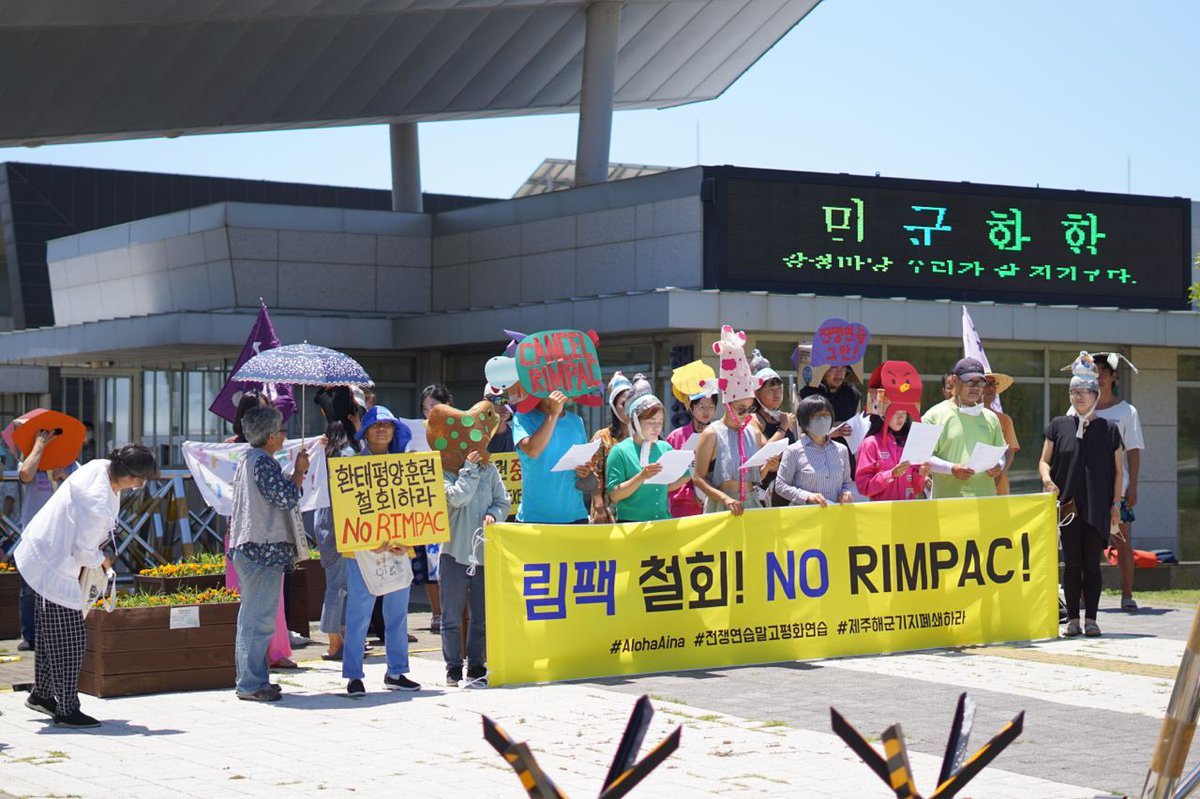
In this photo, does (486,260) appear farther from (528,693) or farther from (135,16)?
(528,693)

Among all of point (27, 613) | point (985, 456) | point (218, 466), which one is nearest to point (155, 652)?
point (27, 613)

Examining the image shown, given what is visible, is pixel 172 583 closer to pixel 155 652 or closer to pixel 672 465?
pixel 155 652

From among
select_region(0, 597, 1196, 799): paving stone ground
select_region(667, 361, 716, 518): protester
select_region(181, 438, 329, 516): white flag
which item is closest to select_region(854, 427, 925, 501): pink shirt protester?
select_region(667, 361, 716, 518): protester

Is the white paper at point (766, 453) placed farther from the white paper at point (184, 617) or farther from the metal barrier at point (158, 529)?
the metal barrier at point (158, 529)

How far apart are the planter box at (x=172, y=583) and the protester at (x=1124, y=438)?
24.6ft

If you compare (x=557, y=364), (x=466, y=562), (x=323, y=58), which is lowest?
(x=466, y=562)

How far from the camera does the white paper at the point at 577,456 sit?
36.3 ft

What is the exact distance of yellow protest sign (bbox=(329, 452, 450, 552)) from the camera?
10922 millimetres

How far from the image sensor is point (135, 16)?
992 inches

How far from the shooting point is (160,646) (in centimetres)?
1107

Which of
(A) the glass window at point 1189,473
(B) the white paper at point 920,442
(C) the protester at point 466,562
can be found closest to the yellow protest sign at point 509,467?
(C) the protester at point 466,562

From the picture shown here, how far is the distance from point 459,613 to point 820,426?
10.1 ft

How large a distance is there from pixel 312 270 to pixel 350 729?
48.1ft

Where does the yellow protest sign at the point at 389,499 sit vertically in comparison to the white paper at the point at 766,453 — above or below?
below
